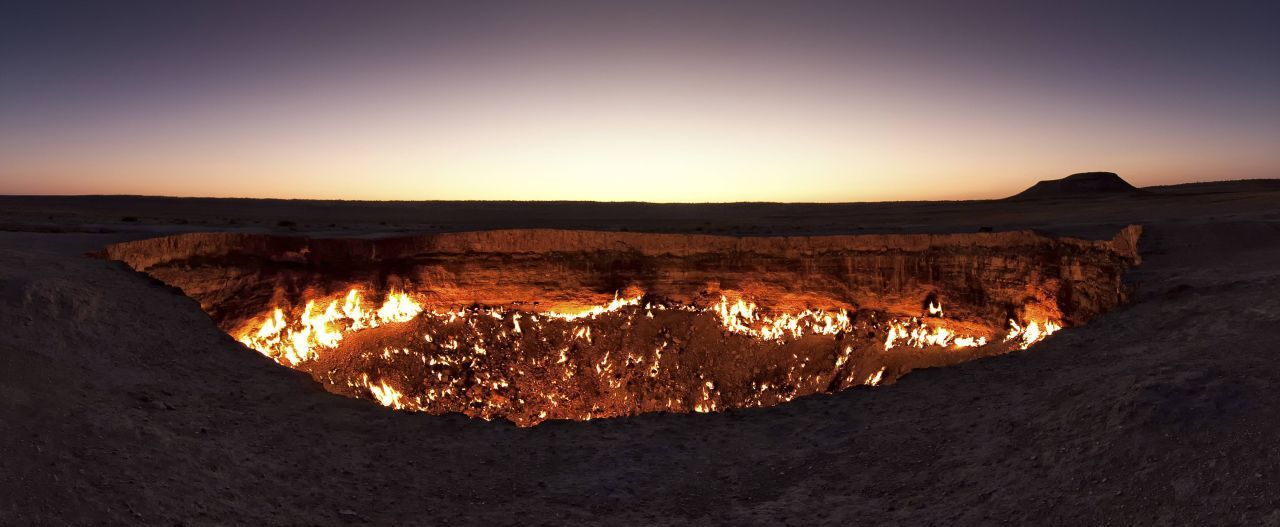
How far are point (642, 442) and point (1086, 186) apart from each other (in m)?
78.9

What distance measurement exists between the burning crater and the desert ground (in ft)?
21.3

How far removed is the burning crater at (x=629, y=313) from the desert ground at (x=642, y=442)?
6.50 meters

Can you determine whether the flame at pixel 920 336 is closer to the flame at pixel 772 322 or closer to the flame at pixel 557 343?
the flame at pixel 557 343

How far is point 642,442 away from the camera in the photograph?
320 inches

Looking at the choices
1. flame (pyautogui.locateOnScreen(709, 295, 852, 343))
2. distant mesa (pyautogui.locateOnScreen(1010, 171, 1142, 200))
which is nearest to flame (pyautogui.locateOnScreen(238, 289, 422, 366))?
flame (pyautogui.locateOnScreen(709, 295, 852, 343))

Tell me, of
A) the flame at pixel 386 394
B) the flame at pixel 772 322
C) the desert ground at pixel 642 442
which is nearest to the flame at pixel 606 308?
the flame at pixel 772 322

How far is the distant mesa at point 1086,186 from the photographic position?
7112 cm

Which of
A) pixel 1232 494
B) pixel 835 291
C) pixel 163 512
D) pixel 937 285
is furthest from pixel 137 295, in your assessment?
pixel 937 285

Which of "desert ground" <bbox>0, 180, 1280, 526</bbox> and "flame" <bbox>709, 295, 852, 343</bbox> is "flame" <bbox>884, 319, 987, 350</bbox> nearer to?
"flame" <bbox>709, 295, 852, 343</bbox>

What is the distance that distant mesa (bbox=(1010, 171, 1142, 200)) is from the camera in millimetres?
71125

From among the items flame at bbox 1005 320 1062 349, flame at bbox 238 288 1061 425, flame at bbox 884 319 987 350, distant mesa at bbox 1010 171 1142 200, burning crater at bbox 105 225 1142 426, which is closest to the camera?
flame at bbox 1005 320 1062 349

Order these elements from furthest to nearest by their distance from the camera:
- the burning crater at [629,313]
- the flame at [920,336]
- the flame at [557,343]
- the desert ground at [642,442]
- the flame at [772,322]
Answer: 1. the flame at [772,322]
2. the flame at [920,336]
3. the flame at [557,343]
4. the burning crater at [629,313]
5. the desert ground at [642,442]

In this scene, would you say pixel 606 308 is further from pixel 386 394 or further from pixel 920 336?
pixel 920 336

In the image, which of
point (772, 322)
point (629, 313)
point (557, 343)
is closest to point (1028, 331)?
point (772, 322)
